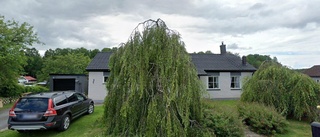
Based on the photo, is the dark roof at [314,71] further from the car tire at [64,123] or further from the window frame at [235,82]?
the car tire at [64,123]

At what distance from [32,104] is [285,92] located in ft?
35.6

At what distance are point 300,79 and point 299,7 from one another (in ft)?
13.6

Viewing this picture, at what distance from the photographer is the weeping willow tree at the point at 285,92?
834 cm

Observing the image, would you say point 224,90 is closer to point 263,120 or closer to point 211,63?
point 211,63

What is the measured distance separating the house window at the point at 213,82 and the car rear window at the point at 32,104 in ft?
41.1

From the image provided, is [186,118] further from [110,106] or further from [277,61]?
[277,61]

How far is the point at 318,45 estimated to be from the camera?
1446 centimetres

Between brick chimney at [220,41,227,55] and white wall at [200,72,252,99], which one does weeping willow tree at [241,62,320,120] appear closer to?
white wall at [200,72,252,99]

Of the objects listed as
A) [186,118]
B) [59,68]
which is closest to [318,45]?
[186,118]

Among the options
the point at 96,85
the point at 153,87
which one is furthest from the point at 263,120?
the point at 96,85

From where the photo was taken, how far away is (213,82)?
15477 millimetres

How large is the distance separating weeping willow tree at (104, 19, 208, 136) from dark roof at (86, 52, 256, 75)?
9.23 m

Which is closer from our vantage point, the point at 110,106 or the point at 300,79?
the point at 110,106

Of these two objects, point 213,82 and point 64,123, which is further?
point 213,82
